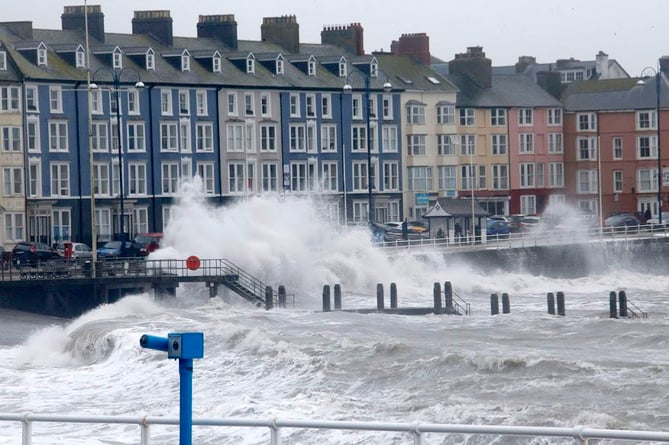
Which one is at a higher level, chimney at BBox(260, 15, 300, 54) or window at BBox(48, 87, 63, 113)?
chimney at BBox(260, 15, 300, 54)

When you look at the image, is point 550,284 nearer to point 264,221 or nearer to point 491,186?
point 264,221

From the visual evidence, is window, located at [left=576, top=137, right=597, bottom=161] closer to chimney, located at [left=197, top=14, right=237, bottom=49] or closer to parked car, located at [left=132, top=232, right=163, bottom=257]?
chimney, located at [left=197, top=14, right=237, bottom=49]

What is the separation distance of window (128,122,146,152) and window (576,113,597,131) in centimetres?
3549

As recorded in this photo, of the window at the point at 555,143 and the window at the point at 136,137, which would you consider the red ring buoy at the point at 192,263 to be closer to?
the window at the point at 136,137

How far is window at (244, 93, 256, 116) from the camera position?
7981 cm

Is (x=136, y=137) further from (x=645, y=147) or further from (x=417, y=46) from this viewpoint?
(x=645, y=147)

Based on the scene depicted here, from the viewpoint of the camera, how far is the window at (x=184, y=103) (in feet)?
253

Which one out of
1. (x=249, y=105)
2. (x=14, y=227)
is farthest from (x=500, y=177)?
(x=14, y=227)

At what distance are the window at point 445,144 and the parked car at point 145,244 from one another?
29464 millimetres

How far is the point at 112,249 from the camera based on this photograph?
A: 214ft

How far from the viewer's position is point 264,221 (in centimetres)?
6581

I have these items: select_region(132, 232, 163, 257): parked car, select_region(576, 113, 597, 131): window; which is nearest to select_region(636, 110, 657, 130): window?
select_region(576, 113, 597, 131): window

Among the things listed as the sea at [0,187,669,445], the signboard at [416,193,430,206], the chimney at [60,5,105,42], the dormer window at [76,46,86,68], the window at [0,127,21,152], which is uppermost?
the chimney at [60,5,105,42]

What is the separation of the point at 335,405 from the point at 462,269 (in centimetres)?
4215
